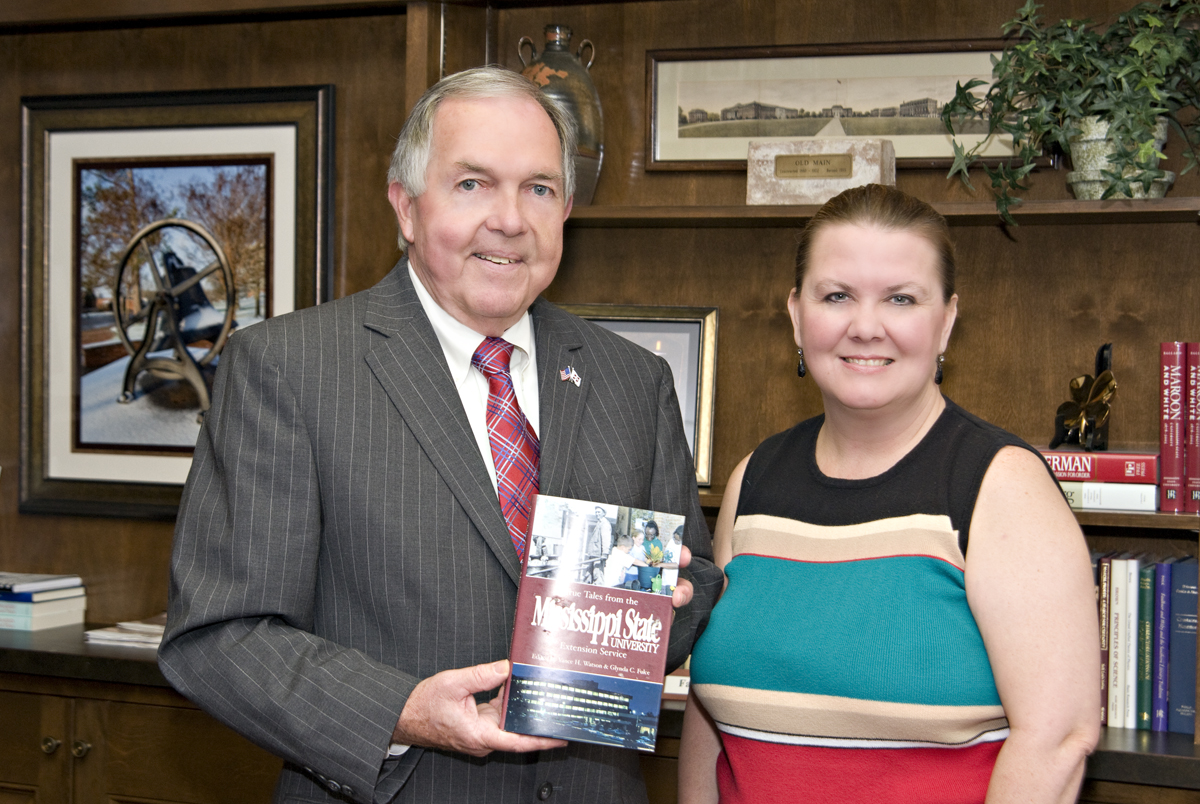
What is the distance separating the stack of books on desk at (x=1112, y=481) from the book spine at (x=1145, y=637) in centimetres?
15

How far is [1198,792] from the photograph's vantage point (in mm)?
2072

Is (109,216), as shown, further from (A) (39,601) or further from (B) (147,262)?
(A) (39,601)

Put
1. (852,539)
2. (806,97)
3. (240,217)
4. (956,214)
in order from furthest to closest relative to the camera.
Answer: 1. (240,217)
2. (806,97)
3. (956,214)
4. (852,539)

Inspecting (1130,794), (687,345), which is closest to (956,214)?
(687,345)

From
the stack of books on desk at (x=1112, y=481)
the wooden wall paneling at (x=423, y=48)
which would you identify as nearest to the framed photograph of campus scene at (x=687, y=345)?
the wooden wall paneling at (x=423, y=48)

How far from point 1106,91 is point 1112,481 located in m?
0.82

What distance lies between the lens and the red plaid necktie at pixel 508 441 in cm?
156

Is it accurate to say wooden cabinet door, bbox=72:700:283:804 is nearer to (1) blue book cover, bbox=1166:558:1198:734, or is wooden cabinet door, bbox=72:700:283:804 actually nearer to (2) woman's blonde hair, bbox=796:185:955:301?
(2) woman's blonde hair, bbox=796:185:955:301

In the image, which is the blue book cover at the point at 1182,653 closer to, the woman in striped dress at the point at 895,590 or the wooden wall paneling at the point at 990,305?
the wooden wall paneling at the point at 990,305

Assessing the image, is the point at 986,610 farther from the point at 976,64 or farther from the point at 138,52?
the point at 138,52

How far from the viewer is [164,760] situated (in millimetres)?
2523

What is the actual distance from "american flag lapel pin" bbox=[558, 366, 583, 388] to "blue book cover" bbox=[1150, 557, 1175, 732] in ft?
4.47

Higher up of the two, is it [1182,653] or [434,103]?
[434,103]

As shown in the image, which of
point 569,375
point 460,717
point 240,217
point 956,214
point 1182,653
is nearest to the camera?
point 460,717
